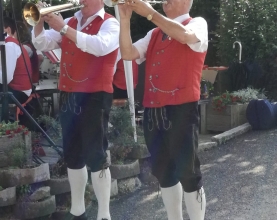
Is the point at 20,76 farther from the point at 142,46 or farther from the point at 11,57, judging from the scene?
the point at 142,46

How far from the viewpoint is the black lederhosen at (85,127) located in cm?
365

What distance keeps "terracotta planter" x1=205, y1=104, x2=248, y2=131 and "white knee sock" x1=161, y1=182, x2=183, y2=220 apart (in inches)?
173

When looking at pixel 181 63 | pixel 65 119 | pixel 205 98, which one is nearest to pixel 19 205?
pixel 65 119

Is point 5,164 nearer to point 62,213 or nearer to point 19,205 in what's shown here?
point 19,205

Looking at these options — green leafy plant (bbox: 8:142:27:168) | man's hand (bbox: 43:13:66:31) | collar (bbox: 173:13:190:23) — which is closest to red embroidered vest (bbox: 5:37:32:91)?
green leafy plant (bbox: 8:142:27:168)

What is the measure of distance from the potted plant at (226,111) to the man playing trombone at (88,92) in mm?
4245

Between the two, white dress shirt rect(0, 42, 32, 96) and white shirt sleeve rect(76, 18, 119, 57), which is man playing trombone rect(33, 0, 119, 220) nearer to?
white shirt sleeve rect(76, 18, 119, 57)

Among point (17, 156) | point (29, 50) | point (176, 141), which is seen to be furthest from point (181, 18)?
point (29, 50)

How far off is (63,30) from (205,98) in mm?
4870

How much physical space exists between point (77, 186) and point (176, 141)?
960mm

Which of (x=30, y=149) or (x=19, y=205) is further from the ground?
(x=30, y=149)

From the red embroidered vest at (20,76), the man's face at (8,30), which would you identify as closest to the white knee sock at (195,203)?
the red embroidered vest at (20,76)

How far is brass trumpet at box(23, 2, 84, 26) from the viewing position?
3484mm

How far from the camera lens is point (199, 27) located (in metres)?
3.17
